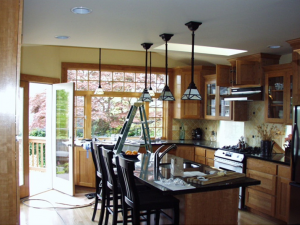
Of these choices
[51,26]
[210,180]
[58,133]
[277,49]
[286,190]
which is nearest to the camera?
[210,180]

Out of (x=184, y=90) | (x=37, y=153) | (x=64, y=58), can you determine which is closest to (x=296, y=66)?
(x=184, y=90)

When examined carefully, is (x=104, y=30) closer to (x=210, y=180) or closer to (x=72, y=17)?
(x=72, y=17)

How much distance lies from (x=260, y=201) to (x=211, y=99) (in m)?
2.36

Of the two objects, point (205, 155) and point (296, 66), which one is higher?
point (296, 66)

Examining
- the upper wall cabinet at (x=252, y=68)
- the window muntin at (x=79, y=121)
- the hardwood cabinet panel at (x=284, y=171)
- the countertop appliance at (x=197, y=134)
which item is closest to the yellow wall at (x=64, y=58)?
the window muntin at (x=79, y=121)

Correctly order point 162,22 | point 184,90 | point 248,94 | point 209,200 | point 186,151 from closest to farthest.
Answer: point 209,200 < point 162,22 < point 248,94 < point 186,151 < point 184,90

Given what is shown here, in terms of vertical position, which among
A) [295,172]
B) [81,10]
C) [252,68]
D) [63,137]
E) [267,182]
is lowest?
[267,182]

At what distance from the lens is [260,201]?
454 cm

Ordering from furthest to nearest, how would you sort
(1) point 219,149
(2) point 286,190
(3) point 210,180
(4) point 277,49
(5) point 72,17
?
(1) point 219,149, (4) point 277,49, (2) point 286,190, (5) point 72,17, (3) point 210,180

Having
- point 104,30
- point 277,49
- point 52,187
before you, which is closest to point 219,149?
point 277,49

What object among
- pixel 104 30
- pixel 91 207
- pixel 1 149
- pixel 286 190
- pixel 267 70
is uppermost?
pixel 104 30

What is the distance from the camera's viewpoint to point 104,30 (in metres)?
3.65

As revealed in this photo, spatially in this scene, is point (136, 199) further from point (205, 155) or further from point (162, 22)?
point (205, 155)

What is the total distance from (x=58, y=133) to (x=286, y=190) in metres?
4.07
